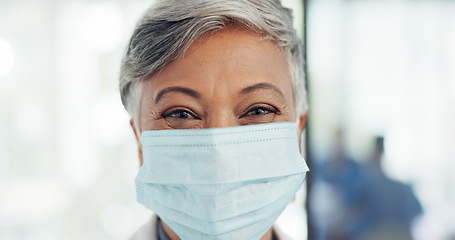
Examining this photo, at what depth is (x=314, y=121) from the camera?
310 cm

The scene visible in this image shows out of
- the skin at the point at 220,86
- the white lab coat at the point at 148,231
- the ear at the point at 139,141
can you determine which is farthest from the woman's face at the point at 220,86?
the white lab coat at the point at 148,231

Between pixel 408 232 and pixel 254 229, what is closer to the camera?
pixel 254 229

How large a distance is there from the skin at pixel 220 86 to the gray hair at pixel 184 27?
2 centimetres

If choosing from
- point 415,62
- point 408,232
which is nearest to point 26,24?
point 415,62

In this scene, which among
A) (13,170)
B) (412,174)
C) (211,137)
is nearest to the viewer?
(211,137)

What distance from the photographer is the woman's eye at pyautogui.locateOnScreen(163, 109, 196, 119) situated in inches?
43.5

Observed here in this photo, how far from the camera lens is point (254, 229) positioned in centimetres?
108

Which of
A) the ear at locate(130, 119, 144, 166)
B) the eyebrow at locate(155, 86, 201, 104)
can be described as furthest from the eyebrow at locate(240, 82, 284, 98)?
the ear at locate(130, 119, 144, 166)

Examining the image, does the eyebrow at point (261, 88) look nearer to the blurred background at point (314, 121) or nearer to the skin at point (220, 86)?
the skin at point (220, 86)

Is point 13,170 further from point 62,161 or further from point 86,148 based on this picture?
point 86,148

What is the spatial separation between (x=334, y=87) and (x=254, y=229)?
2181mm

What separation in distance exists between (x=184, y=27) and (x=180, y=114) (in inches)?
9.6

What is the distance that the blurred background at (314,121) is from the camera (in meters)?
2.66

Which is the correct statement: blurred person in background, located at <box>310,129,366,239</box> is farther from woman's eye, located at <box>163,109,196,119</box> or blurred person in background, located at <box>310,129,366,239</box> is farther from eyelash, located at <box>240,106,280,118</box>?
woman's eye, located at <box>163,109,196,119</box>
